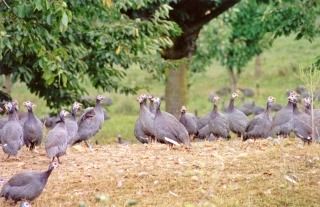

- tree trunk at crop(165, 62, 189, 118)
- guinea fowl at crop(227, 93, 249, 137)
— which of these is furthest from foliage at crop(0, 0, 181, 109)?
tree trunk at crop(165, 62, 189, 118)

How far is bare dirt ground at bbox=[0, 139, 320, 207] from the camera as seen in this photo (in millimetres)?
10352

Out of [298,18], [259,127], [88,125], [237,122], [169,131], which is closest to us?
[169,131]

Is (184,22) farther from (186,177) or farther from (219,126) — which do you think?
(186,177)

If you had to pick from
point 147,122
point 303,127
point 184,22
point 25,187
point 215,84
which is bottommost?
point 215,84

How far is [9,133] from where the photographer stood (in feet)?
43.4

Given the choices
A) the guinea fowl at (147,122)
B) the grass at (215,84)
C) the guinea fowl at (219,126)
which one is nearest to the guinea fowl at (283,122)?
the guinea fowl at (219,126)

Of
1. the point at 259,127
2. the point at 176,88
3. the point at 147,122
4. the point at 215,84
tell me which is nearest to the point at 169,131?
the point at 147,122

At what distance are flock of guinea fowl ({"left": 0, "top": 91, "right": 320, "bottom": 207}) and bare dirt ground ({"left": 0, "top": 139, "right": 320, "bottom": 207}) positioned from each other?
329 mm

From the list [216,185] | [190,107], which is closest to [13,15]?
[216,185]

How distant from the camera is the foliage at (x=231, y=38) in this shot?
107 ft

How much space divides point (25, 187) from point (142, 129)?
19.0ft

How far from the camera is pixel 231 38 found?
37344mm

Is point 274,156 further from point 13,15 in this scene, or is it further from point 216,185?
point 13,15

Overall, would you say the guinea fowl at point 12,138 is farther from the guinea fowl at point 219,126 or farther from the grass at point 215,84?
the grass at point 215,84
